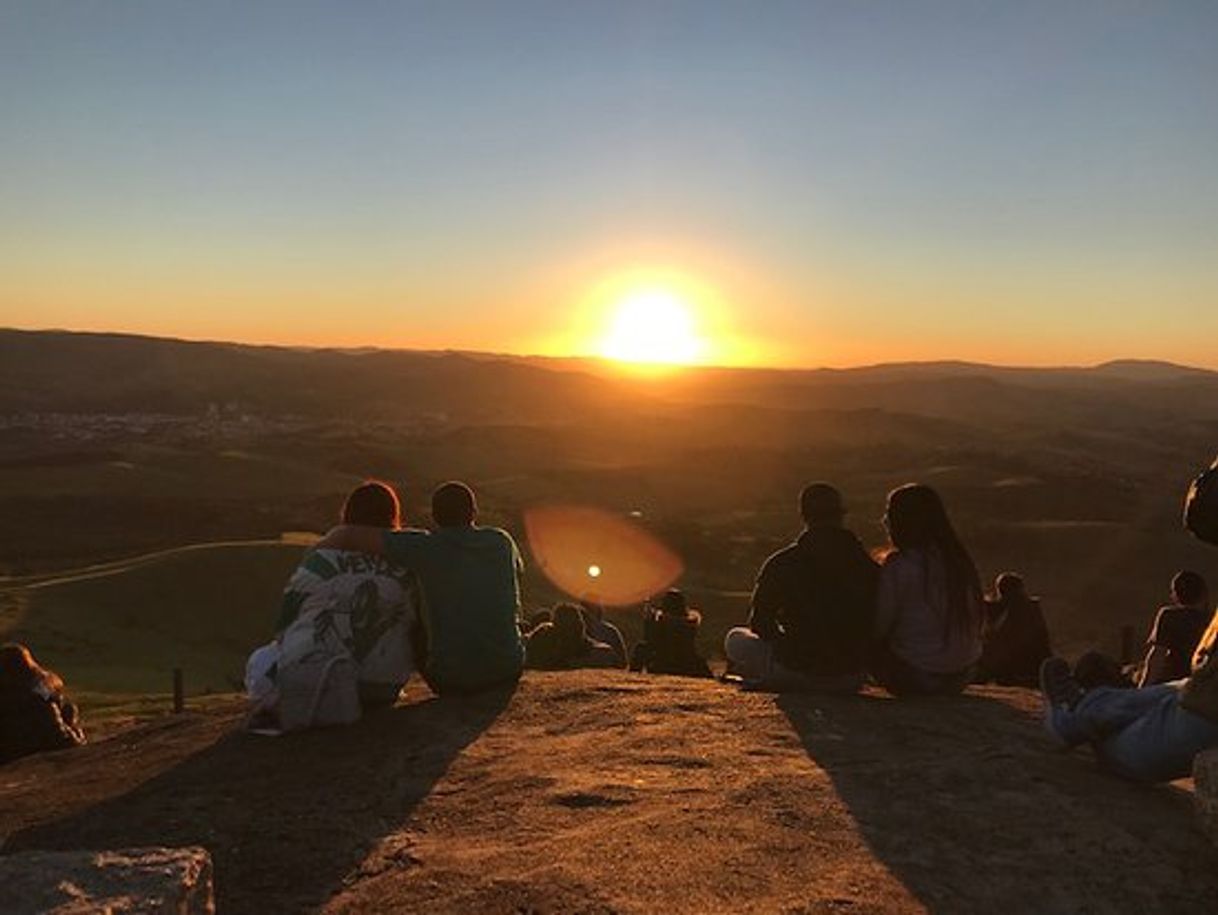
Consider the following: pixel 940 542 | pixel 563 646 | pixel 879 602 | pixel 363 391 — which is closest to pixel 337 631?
pixel 879 602

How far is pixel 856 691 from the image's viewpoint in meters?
7.57

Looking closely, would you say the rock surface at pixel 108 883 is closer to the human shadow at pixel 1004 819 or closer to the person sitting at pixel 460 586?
the human shadow at pixel 1004 819

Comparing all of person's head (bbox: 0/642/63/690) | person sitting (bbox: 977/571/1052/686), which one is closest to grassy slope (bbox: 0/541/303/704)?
person's head (bbox: 0/642/63/690)

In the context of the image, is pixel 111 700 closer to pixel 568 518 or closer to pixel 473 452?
pixel 568 518

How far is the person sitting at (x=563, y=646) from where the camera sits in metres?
10.4

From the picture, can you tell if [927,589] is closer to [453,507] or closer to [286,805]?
[453,507]

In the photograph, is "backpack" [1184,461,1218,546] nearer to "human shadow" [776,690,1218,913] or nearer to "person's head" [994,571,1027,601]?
"human shadow" [776,690,1218,913]

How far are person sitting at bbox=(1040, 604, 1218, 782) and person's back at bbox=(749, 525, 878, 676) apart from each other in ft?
5.27

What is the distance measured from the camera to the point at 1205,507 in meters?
4.66

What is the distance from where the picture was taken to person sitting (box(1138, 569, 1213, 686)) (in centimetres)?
813

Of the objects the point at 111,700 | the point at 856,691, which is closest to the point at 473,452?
the point at 111,700

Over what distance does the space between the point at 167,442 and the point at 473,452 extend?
23.5 m

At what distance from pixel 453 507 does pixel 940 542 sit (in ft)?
10.2

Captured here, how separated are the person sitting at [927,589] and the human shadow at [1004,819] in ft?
2.28
